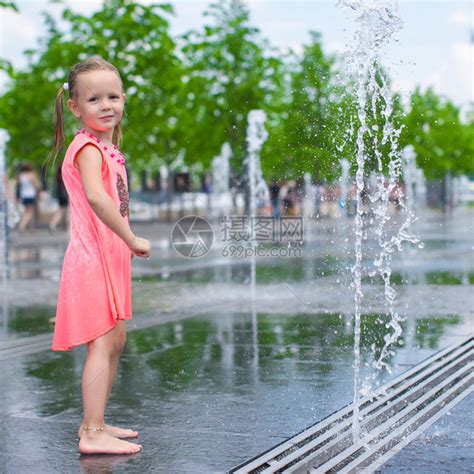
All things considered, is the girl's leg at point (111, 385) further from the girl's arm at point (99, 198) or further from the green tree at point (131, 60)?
the green tree at point (131, 60)

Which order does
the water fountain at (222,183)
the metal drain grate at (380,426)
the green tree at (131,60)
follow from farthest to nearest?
the water fountain at (222,183) → the green tree at (131,60) → the metal drain grate at (380,426)

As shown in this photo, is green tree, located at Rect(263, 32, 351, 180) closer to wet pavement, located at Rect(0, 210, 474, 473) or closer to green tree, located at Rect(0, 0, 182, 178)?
wet pavement, located at Rect(0, 210, 474, 473)

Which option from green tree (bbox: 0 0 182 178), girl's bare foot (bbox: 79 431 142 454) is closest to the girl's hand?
girl's bare foot (bbox: 79 431 142 454)

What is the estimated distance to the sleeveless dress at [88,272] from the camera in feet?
12.5

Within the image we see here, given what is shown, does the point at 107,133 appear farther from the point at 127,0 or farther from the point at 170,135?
the point at 170,135

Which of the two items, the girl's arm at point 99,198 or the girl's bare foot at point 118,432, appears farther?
the girl's bare foot at point 118,432

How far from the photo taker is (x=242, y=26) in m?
29.9

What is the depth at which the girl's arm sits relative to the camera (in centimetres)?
370

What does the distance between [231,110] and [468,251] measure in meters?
14.2

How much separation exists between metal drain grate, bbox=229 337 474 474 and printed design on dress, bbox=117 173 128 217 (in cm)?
115

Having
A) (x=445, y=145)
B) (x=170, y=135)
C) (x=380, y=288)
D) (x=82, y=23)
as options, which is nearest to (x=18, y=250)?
(x=82, y=23)

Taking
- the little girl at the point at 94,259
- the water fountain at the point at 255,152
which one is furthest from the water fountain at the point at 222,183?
the little girl at the point at 94,259

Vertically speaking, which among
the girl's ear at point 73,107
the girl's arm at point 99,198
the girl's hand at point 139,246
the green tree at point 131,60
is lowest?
the girl's hand at point 139,246

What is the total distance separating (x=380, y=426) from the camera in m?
4.18
